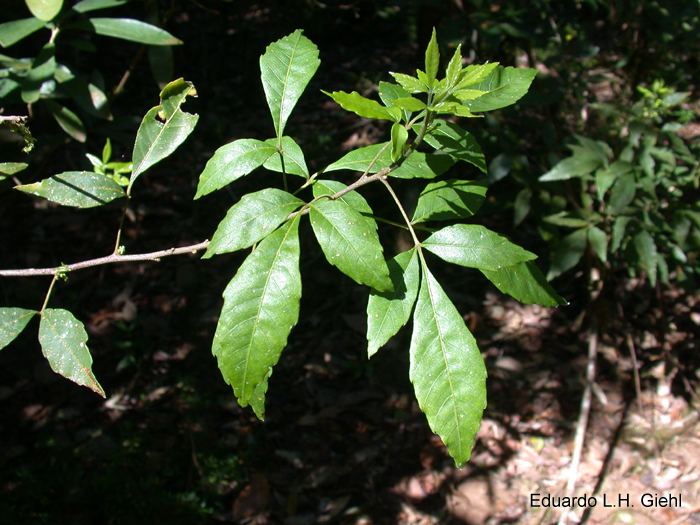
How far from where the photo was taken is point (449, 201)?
1085 mm

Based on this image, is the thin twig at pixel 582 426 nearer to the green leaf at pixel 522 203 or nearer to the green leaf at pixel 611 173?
the green leaf at pixel 522 203

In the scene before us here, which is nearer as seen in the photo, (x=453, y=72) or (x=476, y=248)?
(x=453, y=72)

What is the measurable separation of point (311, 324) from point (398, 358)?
0.59 m

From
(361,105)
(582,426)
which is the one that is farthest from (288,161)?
(582,426)

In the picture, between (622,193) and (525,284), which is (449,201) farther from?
(622,193)

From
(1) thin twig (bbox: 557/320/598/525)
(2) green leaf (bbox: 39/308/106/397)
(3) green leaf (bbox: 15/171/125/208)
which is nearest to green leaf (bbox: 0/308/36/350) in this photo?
(2) green leaf (bbox: 39/308/106/397)

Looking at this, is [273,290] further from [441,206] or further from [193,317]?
[193,317]

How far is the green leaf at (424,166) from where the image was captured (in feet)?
3.49

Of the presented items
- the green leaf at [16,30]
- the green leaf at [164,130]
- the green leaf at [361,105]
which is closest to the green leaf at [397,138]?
the green leaf at [361,105]

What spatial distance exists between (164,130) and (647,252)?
77.5 inches

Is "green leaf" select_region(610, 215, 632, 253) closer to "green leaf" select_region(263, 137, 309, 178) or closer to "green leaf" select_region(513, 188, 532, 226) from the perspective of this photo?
"green leaf" select_region(513, 188, 532, 226)

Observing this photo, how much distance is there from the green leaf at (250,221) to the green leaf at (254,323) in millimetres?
37

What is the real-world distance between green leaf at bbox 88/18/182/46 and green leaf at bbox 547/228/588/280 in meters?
1.63

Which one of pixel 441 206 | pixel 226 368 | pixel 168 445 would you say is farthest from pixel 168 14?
pixel 168 445
